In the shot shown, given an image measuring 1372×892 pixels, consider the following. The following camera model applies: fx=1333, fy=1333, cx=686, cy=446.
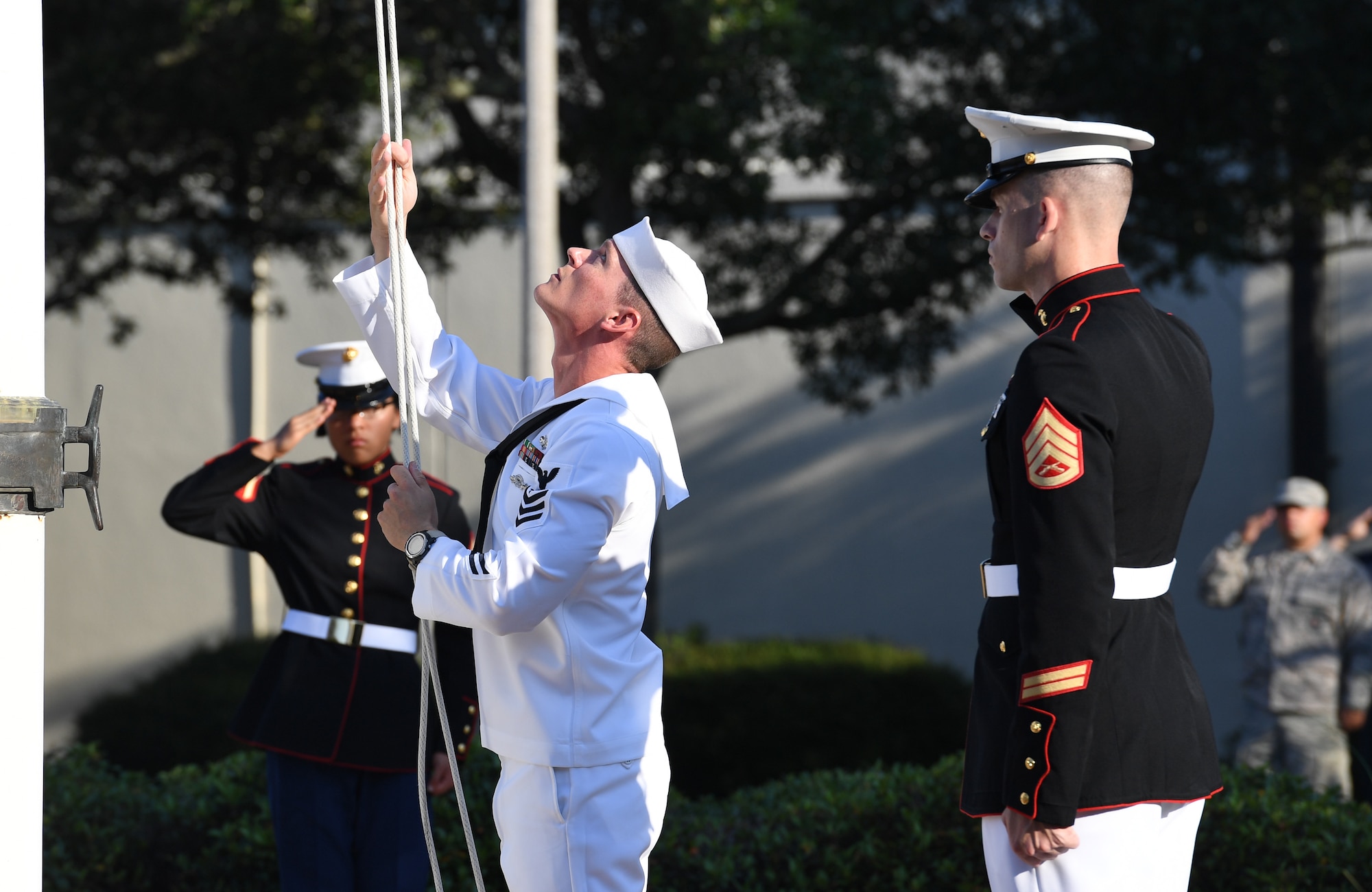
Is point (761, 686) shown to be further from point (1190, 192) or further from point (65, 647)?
point (65, 647)

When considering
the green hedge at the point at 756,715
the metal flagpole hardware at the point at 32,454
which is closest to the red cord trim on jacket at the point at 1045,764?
the metal flagpole hardware at the point at 32,454

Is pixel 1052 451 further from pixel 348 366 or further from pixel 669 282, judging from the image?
pixel 348 366

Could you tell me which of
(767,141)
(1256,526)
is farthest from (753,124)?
(1256,526)

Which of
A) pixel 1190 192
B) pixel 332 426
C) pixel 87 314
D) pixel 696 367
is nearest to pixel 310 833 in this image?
pixel 332 426

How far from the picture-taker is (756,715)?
759 centimetres

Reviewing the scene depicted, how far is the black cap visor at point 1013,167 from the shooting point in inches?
81.7

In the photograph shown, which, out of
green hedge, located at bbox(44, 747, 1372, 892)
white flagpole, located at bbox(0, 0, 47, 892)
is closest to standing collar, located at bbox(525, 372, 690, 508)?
white flagpole, located at bbox(0, 0, 47, 892)

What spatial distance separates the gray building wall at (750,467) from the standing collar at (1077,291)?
296 inches

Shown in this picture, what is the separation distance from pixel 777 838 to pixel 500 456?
2.07 meters

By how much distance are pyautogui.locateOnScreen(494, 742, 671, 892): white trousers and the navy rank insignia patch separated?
2.63 ft

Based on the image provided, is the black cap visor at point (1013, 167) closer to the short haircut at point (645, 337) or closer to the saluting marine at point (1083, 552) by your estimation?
the saluting marine at point (1083, 552)

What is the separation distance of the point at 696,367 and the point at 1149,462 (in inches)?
336


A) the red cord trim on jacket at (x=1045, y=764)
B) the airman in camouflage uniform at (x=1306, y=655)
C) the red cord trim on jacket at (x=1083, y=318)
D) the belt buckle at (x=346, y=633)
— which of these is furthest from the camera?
the airman in camouflage uniform at (x=1306, y=655)

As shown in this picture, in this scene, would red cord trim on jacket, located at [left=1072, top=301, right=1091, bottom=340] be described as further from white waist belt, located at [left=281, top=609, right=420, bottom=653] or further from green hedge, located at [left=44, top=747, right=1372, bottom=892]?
green hedge, located at [left=44, top=747, right=1372, bottom=892]
